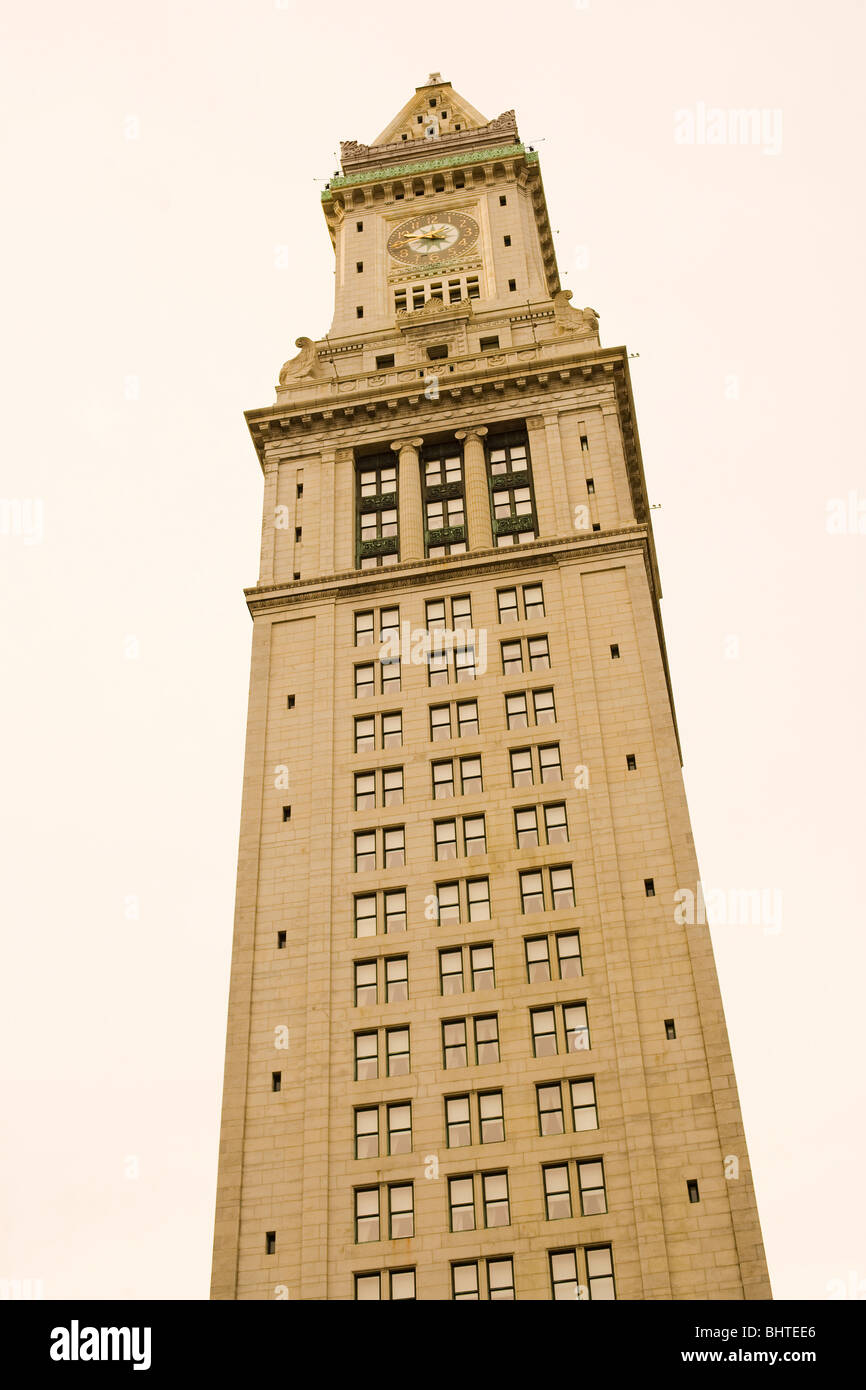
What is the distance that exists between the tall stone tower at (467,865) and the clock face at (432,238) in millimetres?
8264

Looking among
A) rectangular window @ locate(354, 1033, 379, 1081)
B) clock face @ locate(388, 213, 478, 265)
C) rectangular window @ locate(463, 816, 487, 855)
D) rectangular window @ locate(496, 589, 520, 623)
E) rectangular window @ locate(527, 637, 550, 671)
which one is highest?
clock face @ locate(388, 213, 478, 265)

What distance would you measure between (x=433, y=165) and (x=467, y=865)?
179ft

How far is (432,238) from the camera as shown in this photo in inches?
3905

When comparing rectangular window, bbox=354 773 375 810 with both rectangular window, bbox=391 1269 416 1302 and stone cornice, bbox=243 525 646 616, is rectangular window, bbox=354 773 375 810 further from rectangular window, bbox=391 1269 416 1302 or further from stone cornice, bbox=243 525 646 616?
rectangular window, bbox=391 1269 416 1302

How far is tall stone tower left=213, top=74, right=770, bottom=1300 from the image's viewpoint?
55000 millimetres

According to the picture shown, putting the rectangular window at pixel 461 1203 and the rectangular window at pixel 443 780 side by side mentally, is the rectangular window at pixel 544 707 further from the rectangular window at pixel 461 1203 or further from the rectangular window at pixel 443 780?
the rectangular window at pixel 461 1203

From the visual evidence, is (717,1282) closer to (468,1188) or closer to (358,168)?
(468,1188)

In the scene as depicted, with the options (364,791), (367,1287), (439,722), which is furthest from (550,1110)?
(439,722)

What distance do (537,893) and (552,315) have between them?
→ 37.6 meters

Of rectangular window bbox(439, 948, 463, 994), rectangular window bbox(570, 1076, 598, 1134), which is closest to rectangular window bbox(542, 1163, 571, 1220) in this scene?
rectangular window bbox(570, 1076, 598, 1134)

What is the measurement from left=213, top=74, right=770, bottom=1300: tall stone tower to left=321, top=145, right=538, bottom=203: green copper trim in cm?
1520

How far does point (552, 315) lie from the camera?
88.9 meters
